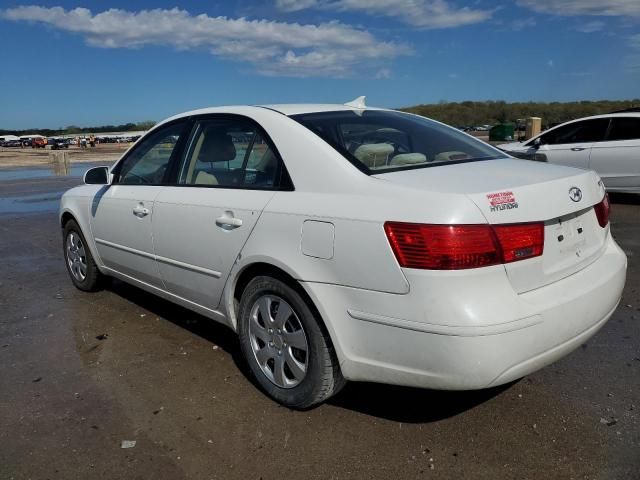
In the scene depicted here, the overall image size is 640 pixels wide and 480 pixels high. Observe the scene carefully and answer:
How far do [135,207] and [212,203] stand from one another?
40.4 inches

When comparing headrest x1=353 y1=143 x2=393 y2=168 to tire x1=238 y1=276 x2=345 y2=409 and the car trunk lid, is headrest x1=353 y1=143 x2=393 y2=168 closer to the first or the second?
the car trunk lid

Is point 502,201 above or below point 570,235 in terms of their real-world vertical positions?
above

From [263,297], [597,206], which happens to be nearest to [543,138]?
[597,206]

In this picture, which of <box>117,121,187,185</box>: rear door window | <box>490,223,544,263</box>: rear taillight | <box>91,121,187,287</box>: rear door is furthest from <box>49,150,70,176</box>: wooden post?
<box>490,223,544,263</box>: rear taillight

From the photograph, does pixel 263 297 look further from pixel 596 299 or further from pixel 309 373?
pixel 596 299

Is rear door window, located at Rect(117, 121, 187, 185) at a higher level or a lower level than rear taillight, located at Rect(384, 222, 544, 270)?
higher

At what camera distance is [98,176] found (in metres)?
4.81

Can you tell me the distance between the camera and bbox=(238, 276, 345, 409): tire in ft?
9.60

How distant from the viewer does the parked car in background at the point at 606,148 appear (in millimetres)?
9609

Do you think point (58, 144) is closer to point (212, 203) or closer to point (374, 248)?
point (212, 203)

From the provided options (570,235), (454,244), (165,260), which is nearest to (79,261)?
(165,260)

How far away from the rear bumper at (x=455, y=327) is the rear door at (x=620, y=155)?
7.86 m

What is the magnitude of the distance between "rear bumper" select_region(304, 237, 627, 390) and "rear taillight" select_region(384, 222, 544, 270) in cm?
5

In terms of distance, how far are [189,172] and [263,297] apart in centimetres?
119
